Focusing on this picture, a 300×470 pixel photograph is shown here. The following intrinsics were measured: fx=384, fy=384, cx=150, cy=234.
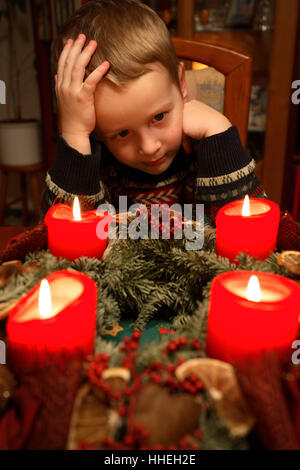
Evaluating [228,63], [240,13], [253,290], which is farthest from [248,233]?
[240,13]

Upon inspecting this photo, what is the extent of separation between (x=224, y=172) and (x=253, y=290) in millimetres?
534

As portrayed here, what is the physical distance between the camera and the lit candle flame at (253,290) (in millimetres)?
378

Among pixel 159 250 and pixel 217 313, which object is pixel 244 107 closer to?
pixel 159 250

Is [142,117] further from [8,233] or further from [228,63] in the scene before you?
[228,63]

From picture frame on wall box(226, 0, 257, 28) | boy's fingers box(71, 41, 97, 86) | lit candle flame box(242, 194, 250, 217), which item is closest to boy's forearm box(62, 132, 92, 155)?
boy's fingers box(71, 41, 97, 86)

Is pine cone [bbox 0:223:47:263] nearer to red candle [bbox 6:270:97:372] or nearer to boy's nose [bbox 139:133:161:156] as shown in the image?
red candle [bbox 6:270:97:372]

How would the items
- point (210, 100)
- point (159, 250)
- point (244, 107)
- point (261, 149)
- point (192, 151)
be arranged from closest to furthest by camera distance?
point (159, 250), point (192, 151), point (244, 107), point (210, 100), point (261, 149)

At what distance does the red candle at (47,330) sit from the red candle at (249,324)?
4.9 inches

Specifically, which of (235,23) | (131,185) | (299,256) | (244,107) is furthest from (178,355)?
(235,23)

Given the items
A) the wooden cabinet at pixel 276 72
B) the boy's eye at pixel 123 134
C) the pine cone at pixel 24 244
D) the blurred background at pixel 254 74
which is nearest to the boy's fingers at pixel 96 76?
the boy's eye at pixel 123 134

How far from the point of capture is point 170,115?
835mm

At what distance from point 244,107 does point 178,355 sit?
3.80 feet

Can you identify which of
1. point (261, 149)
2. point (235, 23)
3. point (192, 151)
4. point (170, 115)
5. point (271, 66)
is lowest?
point (261, 149)

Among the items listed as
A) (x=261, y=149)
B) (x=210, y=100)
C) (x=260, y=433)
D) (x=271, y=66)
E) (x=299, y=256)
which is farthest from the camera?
(x=261, y=149)
